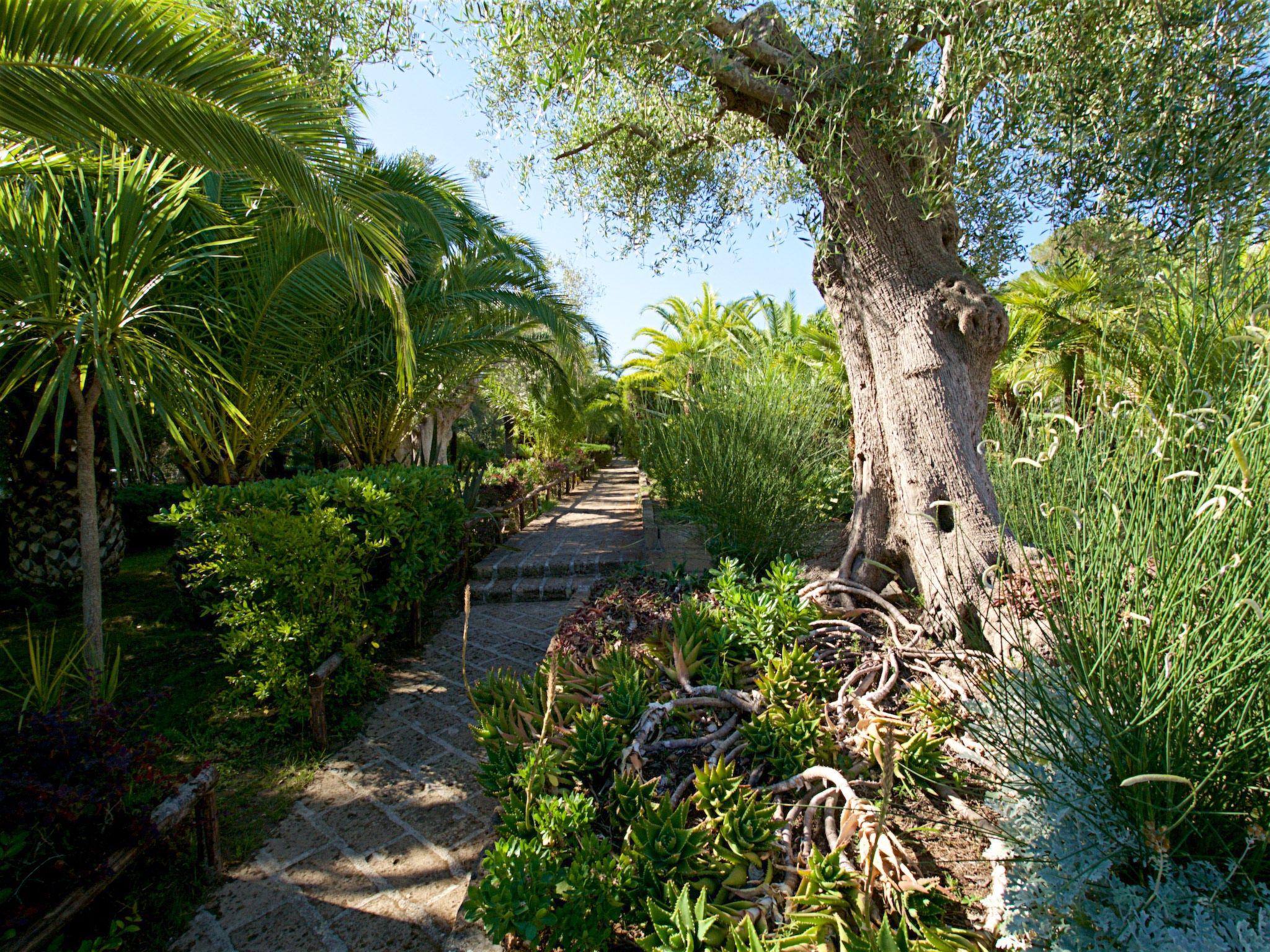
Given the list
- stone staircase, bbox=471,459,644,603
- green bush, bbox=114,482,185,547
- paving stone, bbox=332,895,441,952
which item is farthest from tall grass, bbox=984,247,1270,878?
green bush, bbox=114,482,185,547

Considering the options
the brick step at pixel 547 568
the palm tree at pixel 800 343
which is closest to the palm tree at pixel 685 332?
the palm tree at pixel 800 343

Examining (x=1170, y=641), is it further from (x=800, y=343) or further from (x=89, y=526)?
(x=800, y=343)

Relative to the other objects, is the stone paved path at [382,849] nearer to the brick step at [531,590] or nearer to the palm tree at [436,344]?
the brick step at [531,590]

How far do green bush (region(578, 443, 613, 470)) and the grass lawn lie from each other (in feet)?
53.6

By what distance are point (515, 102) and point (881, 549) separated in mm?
4093

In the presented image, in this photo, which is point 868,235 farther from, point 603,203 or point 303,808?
point 303,808

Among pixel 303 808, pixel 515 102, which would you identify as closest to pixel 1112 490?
pixel 303 808

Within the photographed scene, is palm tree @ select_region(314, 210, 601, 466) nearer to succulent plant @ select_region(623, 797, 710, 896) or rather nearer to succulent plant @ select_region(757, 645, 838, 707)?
succulent plant @ select_region(757, 645, 838, 707)

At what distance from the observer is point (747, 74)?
3572mm

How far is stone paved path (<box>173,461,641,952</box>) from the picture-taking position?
2.40 m

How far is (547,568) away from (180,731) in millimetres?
4311

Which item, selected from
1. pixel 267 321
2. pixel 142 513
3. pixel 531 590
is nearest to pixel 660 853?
pixel 267 321

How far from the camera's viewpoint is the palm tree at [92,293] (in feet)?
9.68

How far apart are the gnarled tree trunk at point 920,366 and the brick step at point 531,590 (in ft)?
12.8
